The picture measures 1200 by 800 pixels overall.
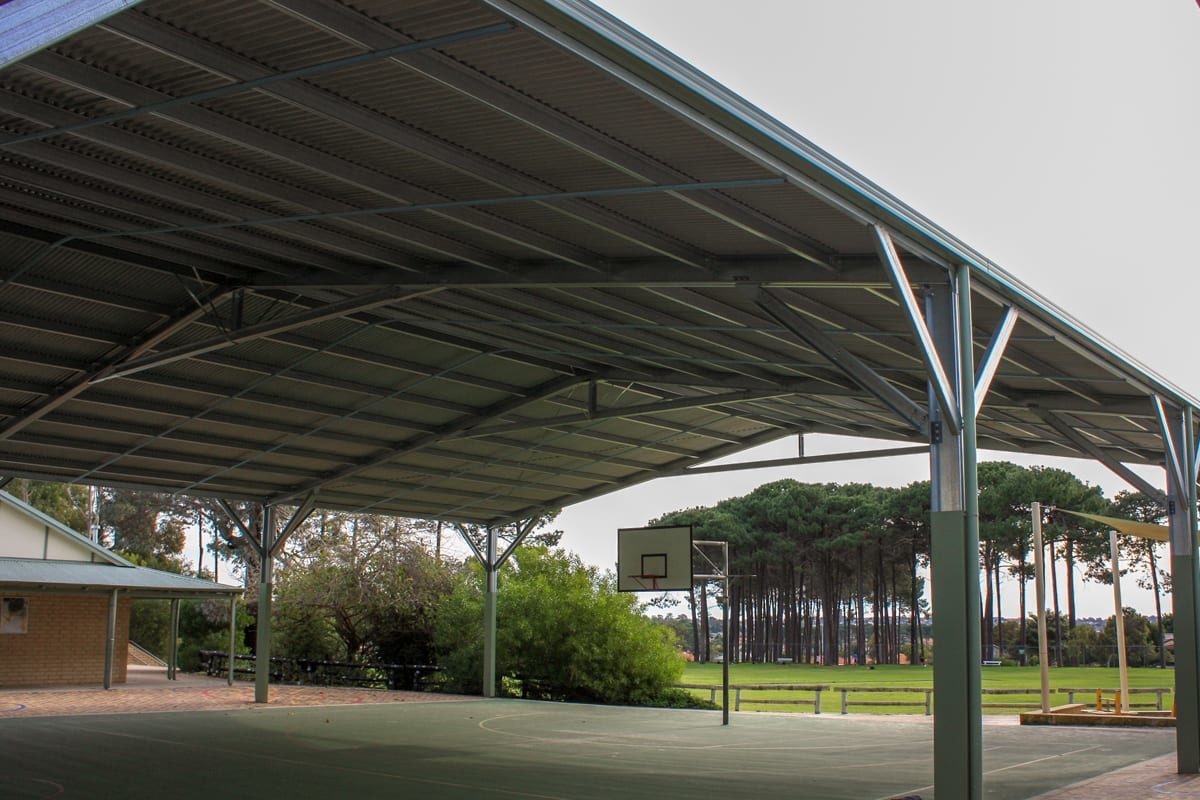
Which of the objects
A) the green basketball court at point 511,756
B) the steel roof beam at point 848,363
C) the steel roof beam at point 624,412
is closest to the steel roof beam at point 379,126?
the steel roof beam at point 848,363

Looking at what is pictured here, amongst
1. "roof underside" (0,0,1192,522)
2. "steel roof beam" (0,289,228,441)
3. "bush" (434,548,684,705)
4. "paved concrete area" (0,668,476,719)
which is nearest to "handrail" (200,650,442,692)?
"paved concrete area" (0,668,476,719)

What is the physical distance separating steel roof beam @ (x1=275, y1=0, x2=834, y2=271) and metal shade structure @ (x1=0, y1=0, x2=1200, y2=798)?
29 millimetres

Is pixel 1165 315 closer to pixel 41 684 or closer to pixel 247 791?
pixel 41 684

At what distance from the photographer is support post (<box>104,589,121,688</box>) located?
29109mm

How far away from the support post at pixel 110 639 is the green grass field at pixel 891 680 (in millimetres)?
16943

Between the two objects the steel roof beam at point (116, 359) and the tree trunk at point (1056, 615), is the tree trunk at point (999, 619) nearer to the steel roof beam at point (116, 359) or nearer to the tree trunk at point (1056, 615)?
the tree trunk at point (1056, 615)

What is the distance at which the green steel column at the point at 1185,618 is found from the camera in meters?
13.9

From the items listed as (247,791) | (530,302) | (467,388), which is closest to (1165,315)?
(467,388)

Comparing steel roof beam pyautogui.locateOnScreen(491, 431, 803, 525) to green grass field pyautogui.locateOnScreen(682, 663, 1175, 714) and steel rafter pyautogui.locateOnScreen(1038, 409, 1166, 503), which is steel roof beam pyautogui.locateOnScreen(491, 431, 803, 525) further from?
steel rafter pyautogui.locateOnScreen(1038, 409, 1166, 503)

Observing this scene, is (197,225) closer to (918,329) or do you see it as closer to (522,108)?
(522,108)

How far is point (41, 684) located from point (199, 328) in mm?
16381

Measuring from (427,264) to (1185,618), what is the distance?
418 inches

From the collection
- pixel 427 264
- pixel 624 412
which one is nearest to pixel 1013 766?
pixel 624 412

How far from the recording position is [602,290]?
1445 cm
